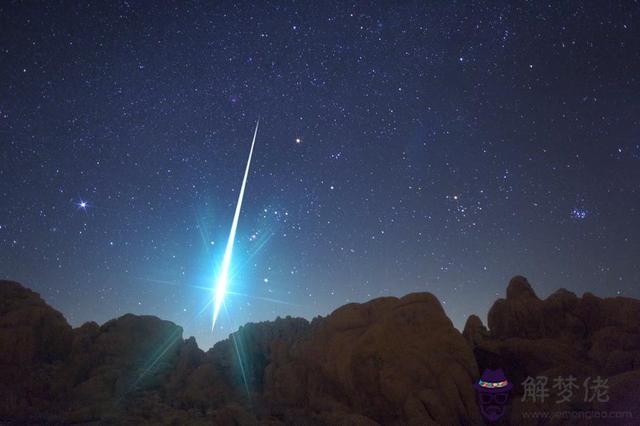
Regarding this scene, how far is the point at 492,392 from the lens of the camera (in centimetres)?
2255

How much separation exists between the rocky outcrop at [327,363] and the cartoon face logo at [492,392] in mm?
598

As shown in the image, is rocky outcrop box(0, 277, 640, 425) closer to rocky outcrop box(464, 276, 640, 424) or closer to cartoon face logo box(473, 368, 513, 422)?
rocky outcrop box(464, 276, 640, 424)

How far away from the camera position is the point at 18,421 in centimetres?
2261

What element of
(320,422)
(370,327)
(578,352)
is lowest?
(320,422)

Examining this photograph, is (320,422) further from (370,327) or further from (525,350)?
(525,350)

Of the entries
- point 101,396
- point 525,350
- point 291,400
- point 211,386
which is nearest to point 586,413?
point 525,350

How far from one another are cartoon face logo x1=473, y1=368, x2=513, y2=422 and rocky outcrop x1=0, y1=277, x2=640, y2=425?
0.60m

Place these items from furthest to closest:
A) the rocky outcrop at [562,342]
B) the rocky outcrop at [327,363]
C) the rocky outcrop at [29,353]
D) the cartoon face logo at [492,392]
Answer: the rocky outcrop at [29,353]
the rocky outcrop at [327,363]
the cartoon face logo at [492,392]
the rocky outcrop at [562,342]

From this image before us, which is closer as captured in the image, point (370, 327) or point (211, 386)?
point (370, 327)

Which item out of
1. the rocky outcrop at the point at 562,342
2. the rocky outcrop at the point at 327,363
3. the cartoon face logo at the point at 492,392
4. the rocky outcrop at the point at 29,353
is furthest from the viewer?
the rocky outcrop at the point at 29,353

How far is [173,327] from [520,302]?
94.5 ft


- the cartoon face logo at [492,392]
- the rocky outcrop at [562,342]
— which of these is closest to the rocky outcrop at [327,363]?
the rocky outcrop at [562,342]

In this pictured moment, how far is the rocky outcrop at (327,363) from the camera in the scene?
22.4 metres

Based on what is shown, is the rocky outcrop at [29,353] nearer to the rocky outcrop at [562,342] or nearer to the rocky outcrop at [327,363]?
the rocky outcrop at [327,363]
